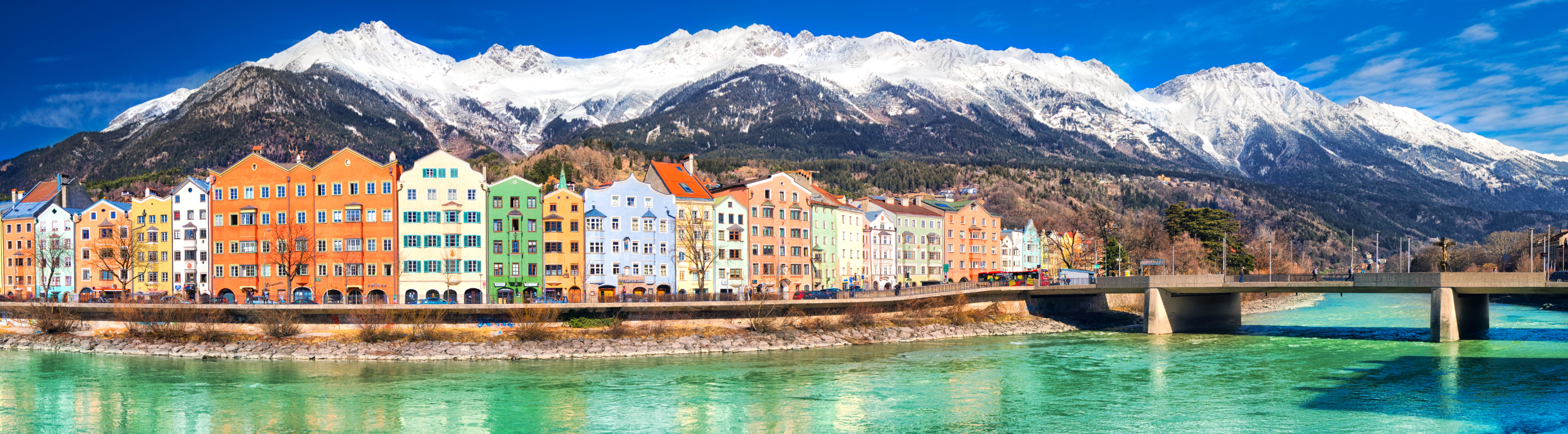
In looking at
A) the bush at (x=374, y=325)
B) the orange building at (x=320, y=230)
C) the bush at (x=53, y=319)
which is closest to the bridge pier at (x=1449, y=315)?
the bush at (x=374, y=325)

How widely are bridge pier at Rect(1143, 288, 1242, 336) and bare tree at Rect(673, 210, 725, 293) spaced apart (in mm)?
34902

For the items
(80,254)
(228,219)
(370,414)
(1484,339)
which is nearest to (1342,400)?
(1484,339)

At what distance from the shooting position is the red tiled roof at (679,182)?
93500mm

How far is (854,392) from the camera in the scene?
166 feet

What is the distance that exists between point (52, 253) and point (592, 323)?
178 feet

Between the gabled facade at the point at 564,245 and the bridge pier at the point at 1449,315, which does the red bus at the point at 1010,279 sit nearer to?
the bridge pier at the point at 1449,315

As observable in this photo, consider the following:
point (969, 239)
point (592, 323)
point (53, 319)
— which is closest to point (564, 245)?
point (592, 323)

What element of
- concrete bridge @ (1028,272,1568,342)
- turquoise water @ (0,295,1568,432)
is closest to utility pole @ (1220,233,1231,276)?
concrete bridge @ (1028,272,1568,342)

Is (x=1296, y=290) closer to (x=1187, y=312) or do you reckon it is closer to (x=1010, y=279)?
(x=1187, y=312)

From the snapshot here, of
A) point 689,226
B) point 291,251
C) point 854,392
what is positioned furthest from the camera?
point 689,226

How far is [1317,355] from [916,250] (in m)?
59.0

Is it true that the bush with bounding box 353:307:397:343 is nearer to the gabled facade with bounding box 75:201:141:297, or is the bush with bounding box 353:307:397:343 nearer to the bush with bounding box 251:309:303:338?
the bush with bounding box 251:309:303:338

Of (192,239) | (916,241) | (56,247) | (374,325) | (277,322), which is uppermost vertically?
(192,239)

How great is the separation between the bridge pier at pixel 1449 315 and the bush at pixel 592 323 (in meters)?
53.0
